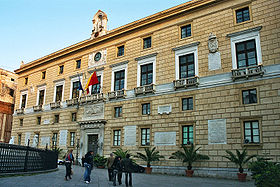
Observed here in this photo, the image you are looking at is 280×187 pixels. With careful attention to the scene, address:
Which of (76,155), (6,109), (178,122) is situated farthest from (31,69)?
(178,122)

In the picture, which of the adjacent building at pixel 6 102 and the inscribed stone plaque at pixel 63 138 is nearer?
the inscribed stone plaque at pixel 63 138

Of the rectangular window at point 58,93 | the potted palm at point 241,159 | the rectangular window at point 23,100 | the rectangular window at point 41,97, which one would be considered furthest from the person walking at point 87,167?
the rectangular window at point 23,100

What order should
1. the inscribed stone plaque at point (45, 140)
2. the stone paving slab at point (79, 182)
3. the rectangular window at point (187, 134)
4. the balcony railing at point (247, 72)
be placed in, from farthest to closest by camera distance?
the inscribed stone plaque at point (45, 140)
the rectangular window at point (187, 134)
the balcony railing at point (247, 72)
the stone paving slab at point (79, 182)

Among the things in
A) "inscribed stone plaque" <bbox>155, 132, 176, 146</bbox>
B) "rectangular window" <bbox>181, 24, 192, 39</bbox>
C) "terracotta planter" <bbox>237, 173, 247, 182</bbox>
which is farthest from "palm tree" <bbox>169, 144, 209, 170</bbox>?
"rectangular window" <bbox>181, 24, 192, 39</bbox>

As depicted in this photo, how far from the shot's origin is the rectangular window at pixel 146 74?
1017 inches

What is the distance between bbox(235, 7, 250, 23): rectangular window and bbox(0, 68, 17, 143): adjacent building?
41.1 meters

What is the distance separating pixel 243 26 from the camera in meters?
21.1

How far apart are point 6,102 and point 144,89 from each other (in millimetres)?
32710

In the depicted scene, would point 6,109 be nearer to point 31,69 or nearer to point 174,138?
point 31,69

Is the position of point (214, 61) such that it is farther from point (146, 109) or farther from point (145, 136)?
point (145, 136)

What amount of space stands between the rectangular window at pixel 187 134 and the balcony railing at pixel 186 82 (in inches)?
142

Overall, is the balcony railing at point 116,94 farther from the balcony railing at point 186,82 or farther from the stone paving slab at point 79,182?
the stone paving slab at point 79,182

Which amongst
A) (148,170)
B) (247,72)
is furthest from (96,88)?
(247,72)

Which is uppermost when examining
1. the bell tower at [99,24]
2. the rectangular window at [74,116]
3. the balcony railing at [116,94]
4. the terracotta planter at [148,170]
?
the bell tower at [99,24]
